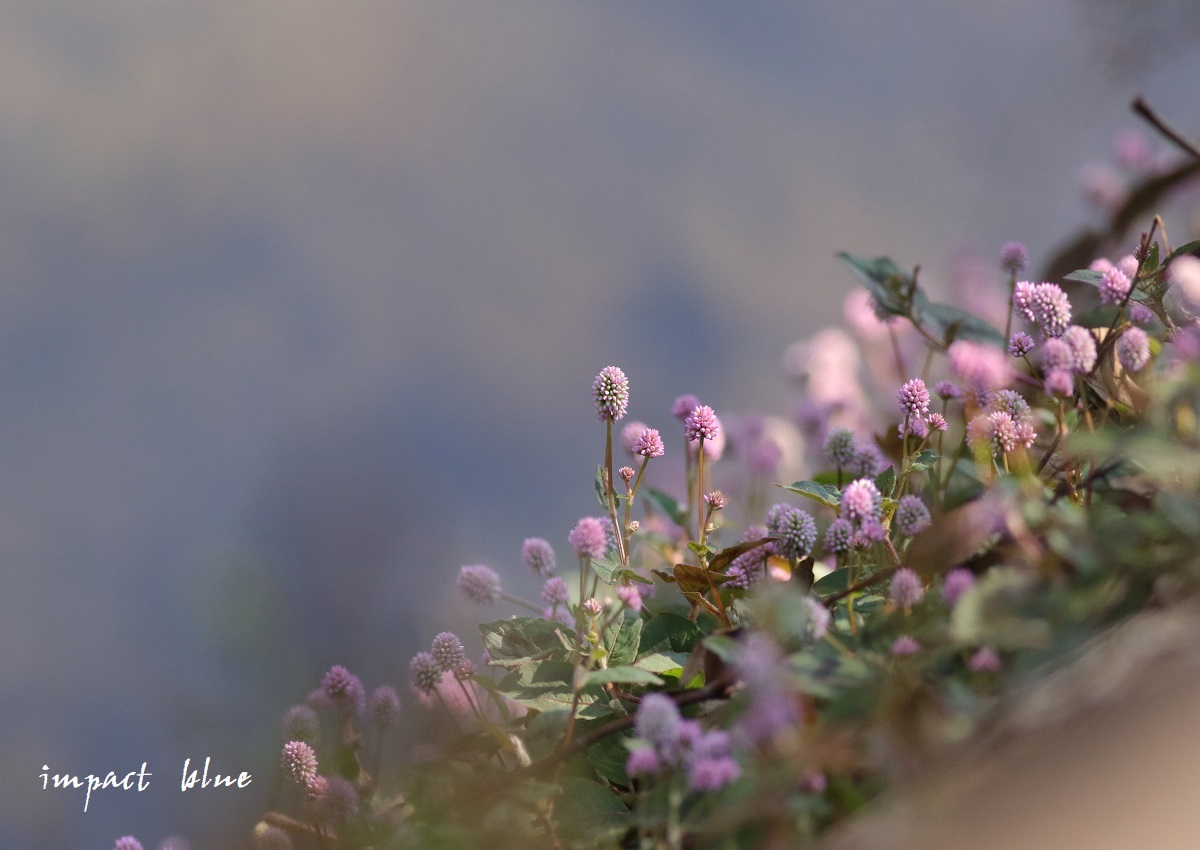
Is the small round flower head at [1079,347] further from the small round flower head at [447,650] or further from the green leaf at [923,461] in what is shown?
the small round flower head at [447,650]

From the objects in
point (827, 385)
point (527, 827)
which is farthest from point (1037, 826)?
point (827, 385)

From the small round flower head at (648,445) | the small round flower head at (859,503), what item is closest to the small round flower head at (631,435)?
the small round flower head at (648,445)

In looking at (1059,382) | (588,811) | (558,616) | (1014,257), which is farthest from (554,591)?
(1014,257)

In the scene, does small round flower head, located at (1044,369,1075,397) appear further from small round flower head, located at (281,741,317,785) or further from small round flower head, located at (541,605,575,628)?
small round flower head, located at (281,741,317,785)

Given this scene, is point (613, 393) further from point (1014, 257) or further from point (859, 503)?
point (1014, 257)

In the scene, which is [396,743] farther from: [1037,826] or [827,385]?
[827,385]
